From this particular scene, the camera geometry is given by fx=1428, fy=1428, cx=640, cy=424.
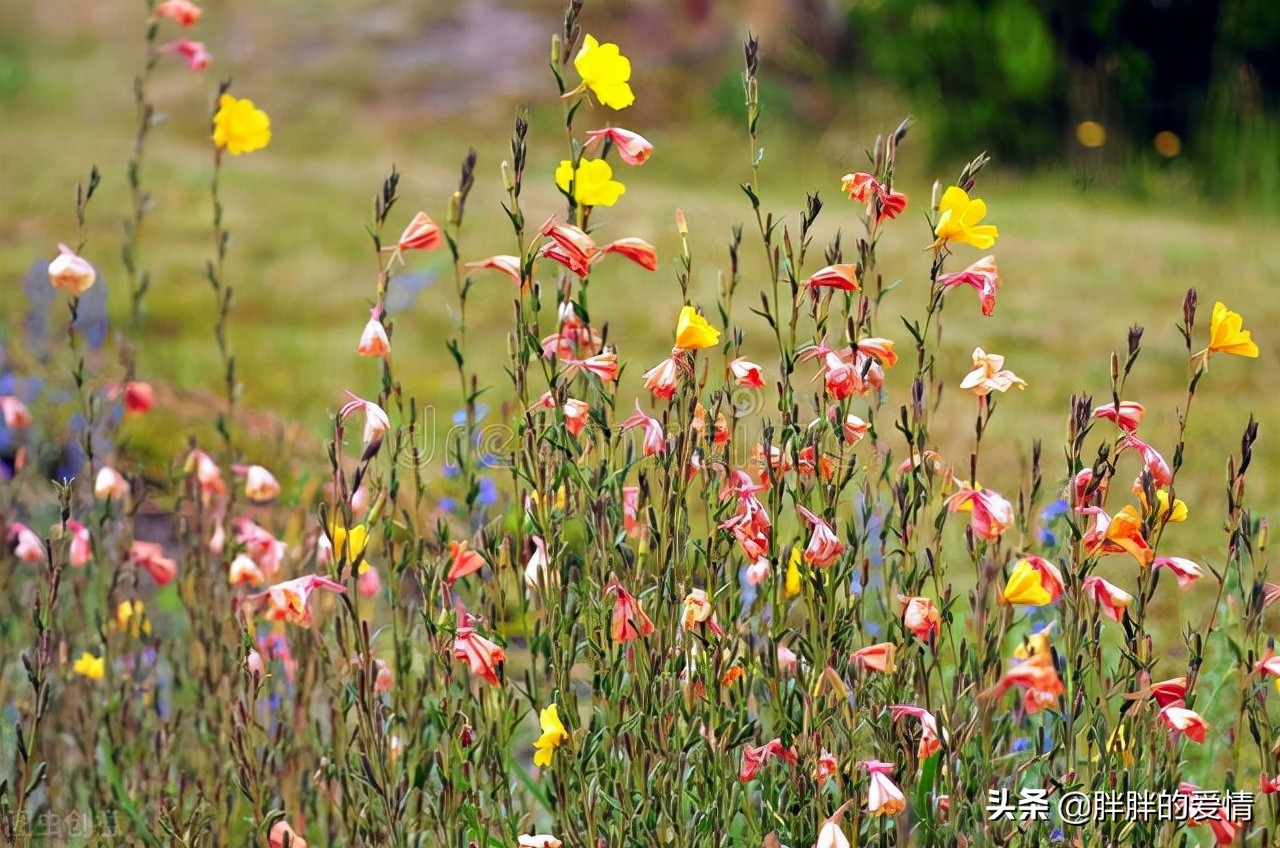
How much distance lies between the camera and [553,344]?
216 cm

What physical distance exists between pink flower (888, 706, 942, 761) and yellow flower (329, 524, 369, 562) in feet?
2.49

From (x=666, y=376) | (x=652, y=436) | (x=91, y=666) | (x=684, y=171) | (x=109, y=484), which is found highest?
(x=666, y=376)

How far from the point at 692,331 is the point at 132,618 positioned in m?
1.52

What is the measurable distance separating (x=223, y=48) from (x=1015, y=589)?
31.9 feet

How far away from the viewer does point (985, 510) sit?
197cm

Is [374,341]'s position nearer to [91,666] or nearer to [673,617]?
[673,617]

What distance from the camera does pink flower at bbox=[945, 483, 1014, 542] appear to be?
6.38ft

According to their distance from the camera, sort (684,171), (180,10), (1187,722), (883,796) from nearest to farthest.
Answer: (883,796) → (1187,722) → (180,10) → (684,171)

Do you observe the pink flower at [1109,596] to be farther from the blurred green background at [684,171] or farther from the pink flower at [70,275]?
the blurred green background at [684,171]

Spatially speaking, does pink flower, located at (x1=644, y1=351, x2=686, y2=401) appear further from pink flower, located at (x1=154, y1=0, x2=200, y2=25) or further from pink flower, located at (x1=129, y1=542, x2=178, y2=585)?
pink flower, located at (x1=154, y1=0, x2=200, y2=25)

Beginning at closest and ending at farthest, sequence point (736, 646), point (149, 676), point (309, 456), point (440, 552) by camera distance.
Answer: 1. point (736, 646)
2. point (440, 552)
3. point (149, 676)
4. point (309, 456)

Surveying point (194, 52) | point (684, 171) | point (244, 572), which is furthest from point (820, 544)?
point (684, 171)

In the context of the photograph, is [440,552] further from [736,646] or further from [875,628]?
[875,628]

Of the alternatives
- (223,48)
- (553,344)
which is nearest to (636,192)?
(223,48)
